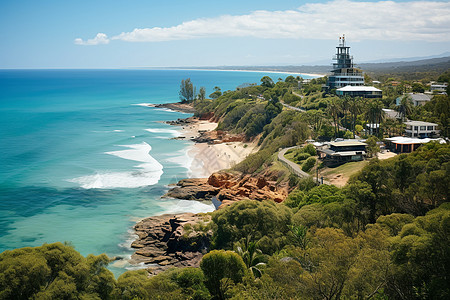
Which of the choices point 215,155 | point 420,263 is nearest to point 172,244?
point 420,263

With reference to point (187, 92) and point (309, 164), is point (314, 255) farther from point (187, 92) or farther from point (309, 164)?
point (187, 92)

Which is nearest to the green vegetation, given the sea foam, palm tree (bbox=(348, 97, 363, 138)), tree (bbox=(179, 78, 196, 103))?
the sea foam

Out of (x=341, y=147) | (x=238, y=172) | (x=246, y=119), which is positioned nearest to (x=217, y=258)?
(x=341, y=147)

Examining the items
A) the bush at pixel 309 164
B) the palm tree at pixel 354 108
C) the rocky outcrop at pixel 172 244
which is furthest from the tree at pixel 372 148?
the rocky outcrop at pixel 172 244

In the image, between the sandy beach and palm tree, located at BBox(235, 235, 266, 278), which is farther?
the sandy beach

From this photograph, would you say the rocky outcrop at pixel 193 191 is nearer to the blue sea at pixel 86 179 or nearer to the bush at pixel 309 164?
the blue sea at pixel 86 179

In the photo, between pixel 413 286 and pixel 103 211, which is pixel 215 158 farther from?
pixel 413 286

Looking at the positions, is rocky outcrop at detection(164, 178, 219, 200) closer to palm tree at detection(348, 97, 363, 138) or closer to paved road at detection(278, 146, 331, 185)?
paved road at detection(278, 146, 331, 185)
